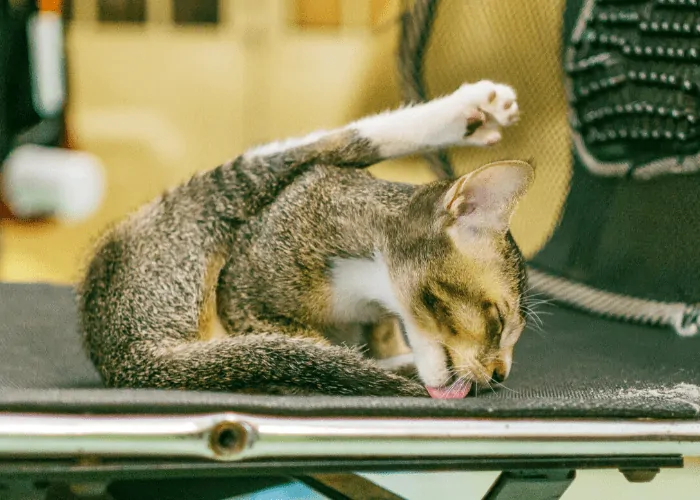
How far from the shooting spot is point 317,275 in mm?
965

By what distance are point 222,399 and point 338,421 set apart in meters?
0.11

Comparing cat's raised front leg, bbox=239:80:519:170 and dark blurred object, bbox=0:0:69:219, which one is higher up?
cat's raised front leg, bbox=239:80:519:170

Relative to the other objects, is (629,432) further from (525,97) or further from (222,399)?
(525,97)

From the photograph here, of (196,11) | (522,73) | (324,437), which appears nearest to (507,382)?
(324,437)

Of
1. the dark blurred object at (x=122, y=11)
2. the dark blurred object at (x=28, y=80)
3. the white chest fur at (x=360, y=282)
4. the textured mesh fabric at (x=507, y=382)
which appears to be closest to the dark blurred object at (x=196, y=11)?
the dark blurred object at (x=122, y=11)

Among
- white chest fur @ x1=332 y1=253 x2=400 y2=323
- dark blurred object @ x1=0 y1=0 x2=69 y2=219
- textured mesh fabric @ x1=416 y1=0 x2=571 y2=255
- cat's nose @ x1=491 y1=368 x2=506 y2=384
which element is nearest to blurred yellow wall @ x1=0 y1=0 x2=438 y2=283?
dark blurred object @ x1=0 y1=0 x2=69 y2=219

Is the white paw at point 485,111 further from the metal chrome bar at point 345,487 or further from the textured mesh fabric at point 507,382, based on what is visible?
the metal chrome bar at point 345,487

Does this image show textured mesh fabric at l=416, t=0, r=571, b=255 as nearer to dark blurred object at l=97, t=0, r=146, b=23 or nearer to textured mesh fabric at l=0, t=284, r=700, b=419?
textured mesh fabric at l=0, t=284, r=700, b=419

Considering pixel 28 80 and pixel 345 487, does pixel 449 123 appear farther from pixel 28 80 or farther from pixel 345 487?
pixel 28 80

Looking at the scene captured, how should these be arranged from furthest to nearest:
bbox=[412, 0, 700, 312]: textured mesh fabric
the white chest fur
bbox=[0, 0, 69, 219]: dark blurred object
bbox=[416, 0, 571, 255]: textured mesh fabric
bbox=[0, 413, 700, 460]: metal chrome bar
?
bbox=[0, 0, 69, 219]: dark blurred object, bbox=[416, 0, 571, 255]: textured mesh fabric, bbox=[412, 0, 700, 312]: textured mesh fabric, the white chest fur, bbox=[0, 413, 700, 460]: metal chrome bar

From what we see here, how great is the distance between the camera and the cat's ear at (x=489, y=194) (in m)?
0.87

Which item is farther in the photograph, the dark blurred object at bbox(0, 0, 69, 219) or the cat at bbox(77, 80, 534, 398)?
the dark blurred object at bbox(0, 0, 69, 219)

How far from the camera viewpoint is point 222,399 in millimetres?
674

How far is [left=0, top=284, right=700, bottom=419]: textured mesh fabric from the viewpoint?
2.17 feet
